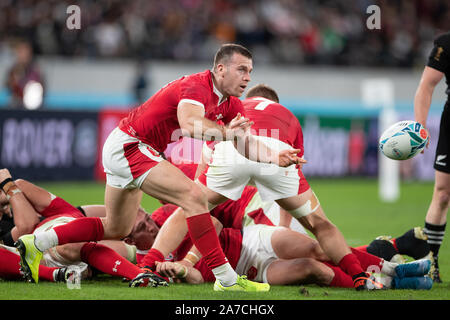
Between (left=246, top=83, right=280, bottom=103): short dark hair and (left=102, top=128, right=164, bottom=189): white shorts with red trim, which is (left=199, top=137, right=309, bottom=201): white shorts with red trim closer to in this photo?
(left=102, top=128, right=164, bottom=189): white shorts with red trim

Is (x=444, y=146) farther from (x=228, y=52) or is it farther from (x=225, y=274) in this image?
(x=225, y=274)

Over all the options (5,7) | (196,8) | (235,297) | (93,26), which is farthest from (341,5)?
(235,297)

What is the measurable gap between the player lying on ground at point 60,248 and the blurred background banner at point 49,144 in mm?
7440

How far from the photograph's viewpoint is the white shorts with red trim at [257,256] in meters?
5.63

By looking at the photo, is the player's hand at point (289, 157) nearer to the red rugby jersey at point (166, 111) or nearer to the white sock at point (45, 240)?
the red rugby jersey at point (166, 111)

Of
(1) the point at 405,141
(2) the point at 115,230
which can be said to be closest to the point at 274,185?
(1) the point at 405,141

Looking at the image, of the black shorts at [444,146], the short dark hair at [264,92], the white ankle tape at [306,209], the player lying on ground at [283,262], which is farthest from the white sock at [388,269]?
the short dark hair at [264,92]

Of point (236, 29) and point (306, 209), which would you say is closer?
point (306, 209)

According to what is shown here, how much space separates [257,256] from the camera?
5.65m

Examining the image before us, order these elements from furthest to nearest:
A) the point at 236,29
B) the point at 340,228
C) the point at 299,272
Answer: the point at 236,29, the point at 340,228, the point at 299,272

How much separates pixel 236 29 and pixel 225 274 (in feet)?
48.6

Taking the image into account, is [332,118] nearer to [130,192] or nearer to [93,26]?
[93,26]

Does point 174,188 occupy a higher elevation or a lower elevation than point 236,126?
lower

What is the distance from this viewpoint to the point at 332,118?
17.0 meters
